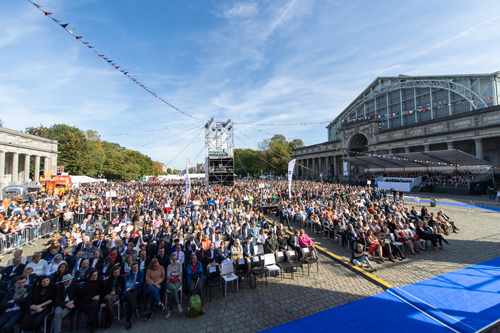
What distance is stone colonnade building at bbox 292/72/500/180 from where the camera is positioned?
94.6 feet

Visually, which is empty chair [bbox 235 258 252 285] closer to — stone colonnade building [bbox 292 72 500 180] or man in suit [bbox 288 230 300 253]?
man in suit [bbox 288 230 300 253]

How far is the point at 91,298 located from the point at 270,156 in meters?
60.6

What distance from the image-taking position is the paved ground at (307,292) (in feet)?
16.0

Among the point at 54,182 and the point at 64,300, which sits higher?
the point at 54,182

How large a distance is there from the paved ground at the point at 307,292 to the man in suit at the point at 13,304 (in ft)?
3.28

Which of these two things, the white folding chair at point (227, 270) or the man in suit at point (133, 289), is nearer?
the man in suit at point (133, 289)

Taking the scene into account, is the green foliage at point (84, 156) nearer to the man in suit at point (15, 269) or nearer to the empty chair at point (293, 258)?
the man in suit at point (15, 269)

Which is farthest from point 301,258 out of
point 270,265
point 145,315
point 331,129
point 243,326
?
point 331,129

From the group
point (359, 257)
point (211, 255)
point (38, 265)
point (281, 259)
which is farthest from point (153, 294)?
→ point (359, 257)

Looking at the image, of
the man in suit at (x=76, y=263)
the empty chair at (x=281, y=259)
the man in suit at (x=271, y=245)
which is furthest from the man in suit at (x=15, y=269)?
the empty chair at (x=281, y=259)

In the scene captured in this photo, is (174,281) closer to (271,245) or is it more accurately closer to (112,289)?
(112,289)

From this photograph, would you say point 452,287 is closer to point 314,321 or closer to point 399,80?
point 314,321

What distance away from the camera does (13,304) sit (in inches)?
179

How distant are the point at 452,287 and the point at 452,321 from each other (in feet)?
5.87
